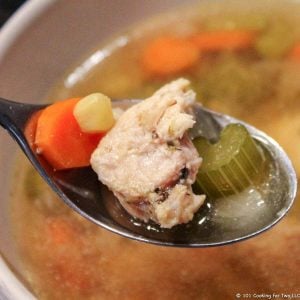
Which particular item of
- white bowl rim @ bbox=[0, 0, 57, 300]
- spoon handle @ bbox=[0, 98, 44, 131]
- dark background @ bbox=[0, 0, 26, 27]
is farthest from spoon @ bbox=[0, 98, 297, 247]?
dark background @ bbox=[0, 0, 26, 27]

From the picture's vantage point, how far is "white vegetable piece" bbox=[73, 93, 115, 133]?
3.67 ft

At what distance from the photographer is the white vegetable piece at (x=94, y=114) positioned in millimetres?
1119

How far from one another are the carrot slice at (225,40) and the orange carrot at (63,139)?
2.04 ft

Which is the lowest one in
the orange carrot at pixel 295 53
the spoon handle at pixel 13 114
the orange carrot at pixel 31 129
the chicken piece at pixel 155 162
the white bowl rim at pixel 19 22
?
the orange carrot at pixel 295 53

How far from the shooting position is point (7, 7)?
5.59 feet

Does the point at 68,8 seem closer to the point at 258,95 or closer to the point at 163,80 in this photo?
the point at 163,80

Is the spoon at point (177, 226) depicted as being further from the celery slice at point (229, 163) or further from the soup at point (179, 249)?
the soup at point (179, 249)

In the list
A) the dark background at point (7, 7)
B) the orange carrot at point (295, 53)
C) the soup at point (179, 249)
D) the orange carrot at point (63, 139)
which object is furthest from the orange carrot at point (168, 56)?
the orange carrot at point (63, 139)

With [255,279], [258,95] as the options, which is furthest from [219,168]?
[258,95]

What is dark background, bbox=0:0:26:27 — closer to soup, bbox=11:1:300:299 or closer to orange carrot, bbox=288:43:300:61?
soup, bbox=11:1:300:299

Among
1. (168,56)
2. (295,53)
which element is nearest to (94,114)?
(168,56)

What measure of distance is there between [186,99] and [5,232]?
497mm

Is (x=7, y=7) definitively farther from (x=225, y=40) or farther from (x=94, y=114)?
(x=94, y=114)

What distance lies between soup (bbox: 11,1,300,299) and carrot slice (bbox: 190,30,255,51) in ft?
0.05
